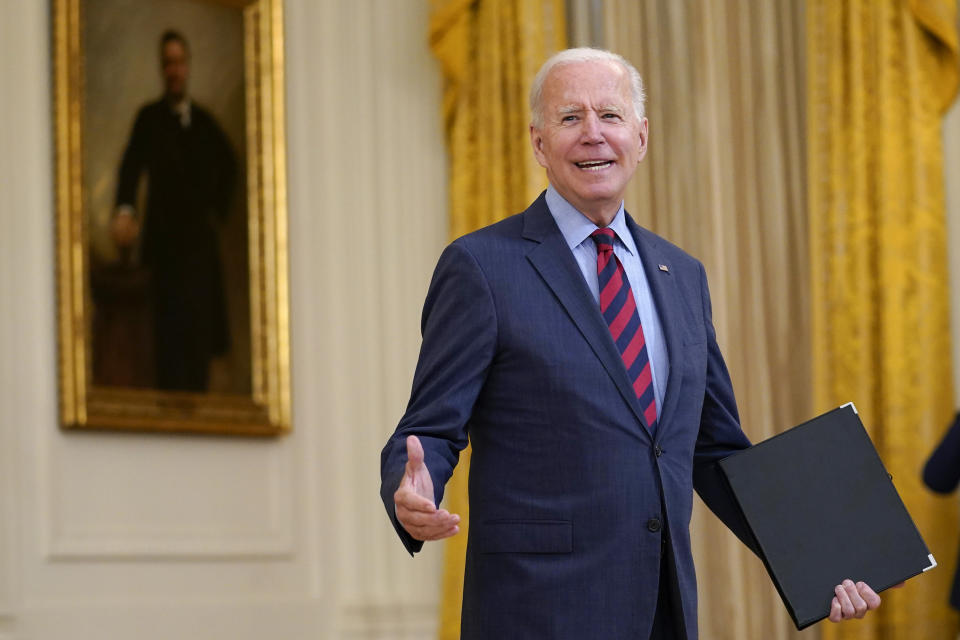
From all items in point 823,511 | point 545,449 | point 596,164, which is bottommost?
point 823,511

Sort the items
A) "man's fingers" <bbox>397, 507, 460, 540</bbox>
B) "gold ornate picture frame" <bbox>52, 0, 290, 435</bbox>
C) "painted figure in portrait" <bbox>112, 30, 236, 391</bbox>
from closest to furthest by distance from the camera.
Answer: "man's fingers" <bbox>397, 507, 460, 540</bbox> → "gold ornate picture frame" <bbox>52, 0, 290, 435</bbox> → "painted figure in portrait" <bbox>112, 30, 236, 391</bbox>

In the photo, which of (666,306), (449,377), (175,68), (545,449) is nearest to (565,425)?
(545,449)

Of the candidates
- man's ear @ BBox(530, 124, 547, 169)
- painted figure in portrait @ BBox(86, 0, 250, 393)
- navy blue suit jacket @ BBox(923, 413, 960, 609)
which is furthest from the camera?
painted figure in portrait @ BBox(86, 0, 250, 393)

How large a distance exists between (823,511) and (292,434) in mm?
3794

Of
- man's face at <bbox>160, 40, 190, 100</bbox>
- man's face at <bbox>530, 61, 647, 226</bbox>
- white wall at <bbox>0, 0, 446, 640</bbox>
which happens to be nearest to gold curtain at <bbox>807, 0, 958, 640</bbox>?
white wall at <bbox>0, 0, 446, 640</bbox>

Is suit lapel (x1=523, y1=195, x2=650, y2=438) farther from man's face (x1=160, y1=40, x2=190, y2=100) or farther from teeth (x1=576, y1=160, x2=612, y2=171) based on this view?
man's face (x1=160, y1=40, x2=190, y2=100)

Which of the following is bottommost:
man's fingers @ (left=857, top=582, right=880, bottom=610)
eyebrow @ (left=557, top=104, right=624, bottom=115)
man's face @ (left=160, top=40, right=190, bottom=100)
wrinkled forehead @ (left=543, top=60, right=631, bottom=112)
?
man's fingers @ (left=857, top=582, right=880, bottom=610)

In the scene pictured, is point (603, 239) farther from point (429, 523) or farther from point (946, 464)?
point (946, 464)

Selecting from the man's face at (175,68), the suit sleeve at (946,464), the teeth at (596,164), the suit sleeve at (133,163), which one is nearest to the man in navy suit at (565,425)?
the teeth at (596,164)

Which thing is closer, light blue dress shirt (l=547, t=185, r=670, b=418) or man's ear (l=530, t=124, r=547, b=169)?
light blue dress shirt (l=547, t=185, r=670, b=418)

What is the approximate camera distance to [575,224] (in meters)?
2.64

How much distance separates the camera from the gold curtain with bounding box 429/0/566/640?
634cm

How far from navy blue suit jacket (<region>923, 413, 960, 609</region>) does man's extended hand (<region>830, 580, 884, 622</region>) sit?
8.90ft

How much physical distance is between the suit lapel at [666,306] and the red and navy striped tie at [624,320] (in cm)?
3
